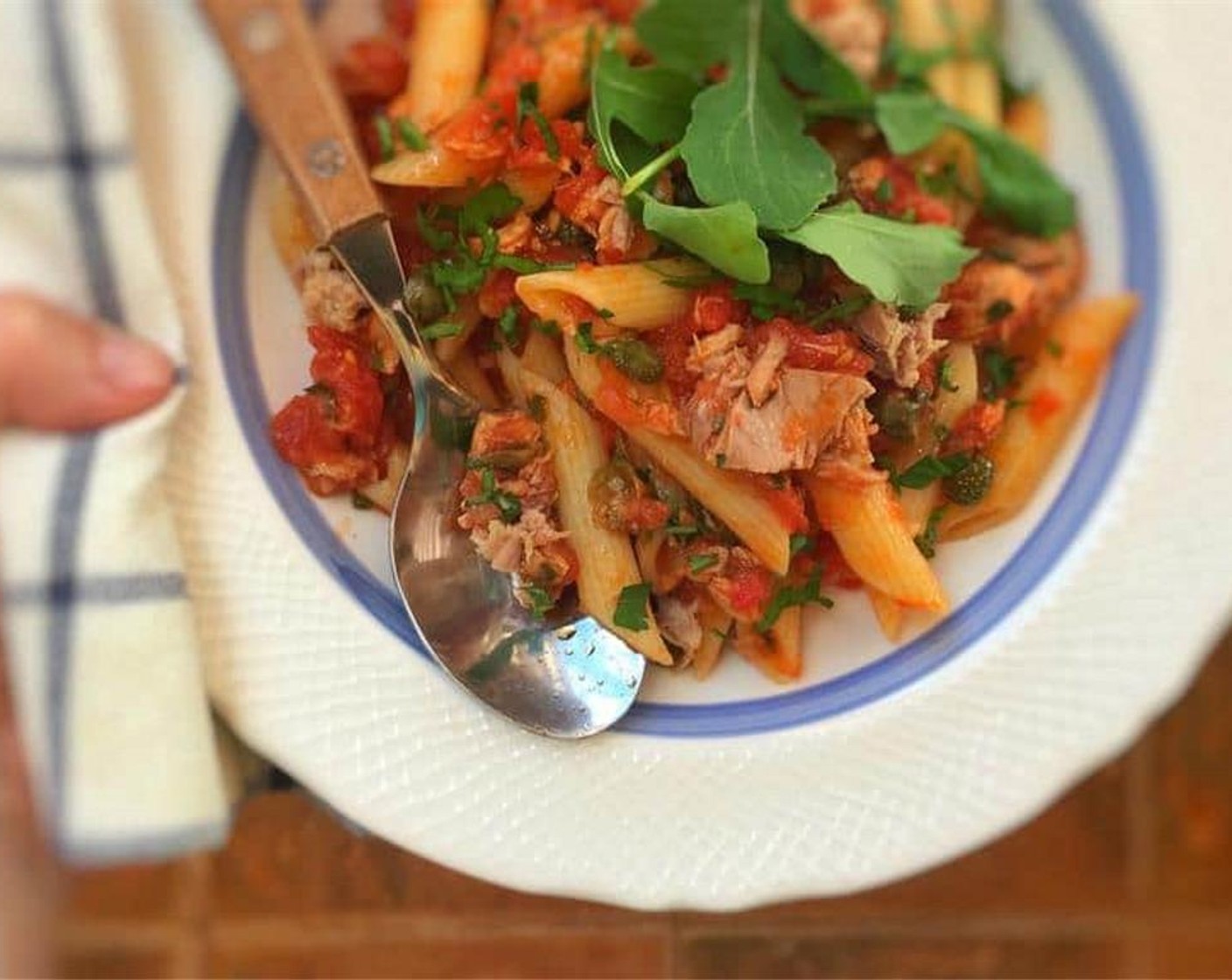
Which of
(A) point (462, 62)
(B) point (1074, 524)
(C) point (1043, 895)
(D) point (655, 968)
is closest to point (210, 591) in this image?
(A) point (462, 62)

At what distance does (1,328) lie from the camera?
131cm

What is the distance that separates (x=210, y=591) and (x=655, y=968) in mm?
830

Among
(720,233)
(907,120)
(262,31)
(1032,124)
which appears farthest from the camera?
(1032,124)

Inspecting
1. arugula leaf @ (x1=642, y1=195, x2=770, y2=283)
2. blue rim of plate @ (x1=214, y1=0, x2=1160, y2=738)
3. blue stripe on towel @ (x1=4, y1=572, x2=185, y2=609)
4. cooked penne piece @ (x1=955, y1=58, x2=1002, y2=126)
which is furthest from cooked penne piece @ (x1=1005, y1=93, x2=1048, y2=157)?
blue stripe on towel @ (x1=4, y1=572, x2=185, y2=609)

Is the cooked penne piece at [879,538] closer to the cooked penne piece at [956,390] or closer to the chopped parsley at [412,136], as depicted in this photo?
the cooked penne piece at [956,390]

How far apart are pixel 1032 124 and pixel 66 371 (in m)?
1.15

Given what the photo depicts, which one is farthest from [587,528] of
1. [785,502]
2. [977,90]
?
[977,90]

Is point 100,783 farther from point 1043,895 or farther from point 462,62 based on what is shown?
point 1043,895

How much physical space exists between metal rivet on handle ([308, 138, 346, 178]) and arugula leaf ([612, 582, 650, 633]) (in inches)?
21.5

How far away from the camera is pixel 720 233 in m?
1.32

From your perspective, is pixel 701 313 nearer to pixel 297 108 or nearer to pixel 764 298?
pixel 764 298

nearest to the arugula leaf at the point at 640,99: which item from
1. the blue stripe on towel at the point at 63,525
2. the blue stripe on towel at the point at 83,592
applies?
the blue stripe on towel at the point at 63,525

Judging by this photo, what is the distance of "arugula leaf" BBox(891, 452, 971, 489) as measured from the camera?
1468mm

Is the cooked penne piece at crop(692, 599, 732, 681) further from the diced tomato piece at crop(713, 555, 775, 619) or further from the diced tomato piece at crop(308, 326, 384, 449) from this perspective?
the diced tomato piece at crop(308, 326, 384, 449)
